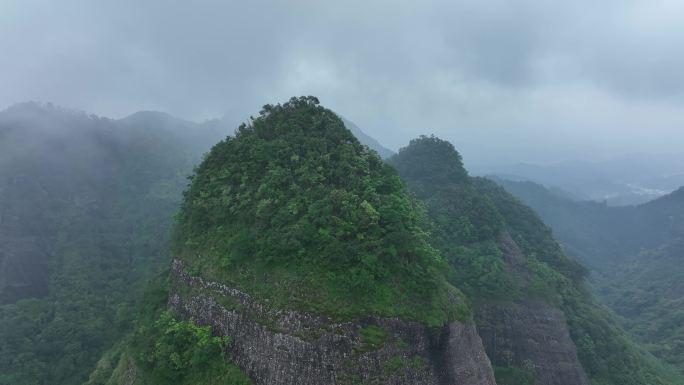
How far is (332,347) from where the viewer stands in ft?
61.9

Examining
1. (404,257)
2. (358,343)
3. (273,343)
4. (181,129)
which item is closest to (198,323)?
(273,343)

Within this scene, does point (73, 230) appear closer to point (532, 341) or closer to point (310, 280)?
point (310, 280)

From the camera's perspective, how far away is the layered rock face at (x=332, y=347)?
18703 millimetres

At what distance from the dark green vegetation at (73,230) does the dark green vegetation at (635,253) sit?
7567 centimetres

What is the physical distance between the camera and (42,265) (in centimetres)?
6912

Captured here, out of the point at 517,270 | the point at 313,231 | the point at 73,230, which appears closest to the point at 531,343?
the point at 517,270

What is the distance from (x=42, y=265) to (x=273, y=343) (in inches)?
2645

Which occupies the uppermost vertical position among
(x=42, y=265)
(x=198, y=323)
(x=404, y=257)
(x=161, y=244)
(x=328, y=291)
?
(x=404, y=257)

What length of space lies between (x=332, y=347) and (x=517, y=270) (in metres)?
28.0

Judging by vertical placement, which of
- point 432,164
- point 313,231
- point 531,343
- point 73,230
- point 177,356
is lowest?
point 73,230

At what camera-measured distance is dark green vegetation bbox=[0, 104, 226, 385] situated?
148ft

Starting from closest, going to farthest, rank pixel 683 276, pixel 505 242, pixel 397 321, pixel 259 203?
1. pixel 397 321
2. pixel 259 203
3. pixel 505 242
4. pixel 683 276

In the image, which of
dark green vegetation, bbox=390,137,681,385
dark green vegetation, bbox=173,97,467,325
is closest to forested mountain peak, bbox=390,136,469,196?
dark green vegetation, bbox=390,137,681,385

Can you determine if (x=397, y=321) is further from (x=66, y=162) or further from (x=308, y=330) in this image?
(x=66, y=162)
